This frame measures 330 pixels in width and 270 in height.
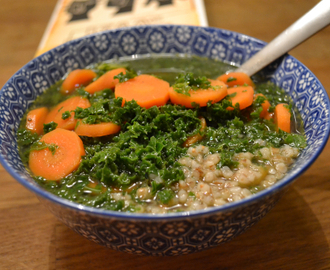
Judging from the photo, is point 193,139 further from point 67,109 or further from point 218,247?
point 67,109

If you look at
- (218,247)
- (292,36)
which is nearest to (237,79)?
(292,36)

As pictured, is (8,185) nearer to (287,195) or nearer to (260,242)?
(260,242)

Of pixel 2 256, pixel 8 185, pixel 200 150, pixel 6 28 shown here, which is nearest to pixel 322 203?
pixel 200 150

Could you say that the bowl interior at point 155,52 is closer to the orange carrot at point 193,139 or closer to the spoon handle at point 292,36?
the spoon handle at point 292,36

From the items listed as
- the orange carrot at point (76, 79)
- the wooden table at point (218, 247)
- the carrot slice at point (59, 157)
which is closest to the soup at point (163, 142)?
the carrot slice at point (59, 157)

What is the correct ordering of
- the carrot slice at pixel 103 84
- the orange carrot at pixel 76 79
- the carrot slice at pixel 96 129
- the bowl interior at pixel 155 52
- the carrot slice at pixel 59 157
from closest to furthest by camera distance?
the bowl interior at pixel 155 52 < the carrot slice at pixel 59 157 < the carrot slice at pixel 96 129 < the carrot slice at pixel 103 84 < the orange carrot at pixel 76 79

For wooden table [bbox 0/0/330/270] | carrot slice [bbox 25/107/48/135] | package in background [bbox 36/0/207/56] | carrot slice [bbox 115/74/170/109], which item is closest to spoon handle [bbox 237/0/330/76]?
carrot slice [bbox 115/74/170/109]

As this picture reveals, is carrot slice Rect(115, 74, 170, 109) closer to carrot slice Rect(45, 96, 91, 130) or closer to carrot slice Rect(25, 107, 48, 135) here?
carrot slice Rect(45, 96, 91, 130)
